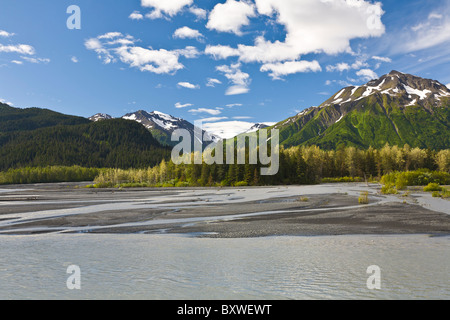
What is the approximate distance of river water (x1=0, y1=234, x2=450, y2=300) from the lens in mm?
9766

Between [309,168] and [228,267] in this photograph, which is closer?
[228,267]

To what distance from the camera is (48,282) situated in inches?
428

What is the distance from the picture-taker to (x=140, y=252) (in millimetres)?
15445

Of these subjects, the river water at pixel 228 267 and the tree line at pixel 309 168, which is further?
the tree line at pixel 309 168

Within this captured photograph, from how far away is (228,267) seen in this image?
12586 millimetres

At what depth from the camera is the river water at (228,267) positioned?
977 centimetres

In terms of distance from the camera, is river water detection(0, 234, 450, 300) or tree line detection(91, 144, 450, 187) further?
tree line detection(91, 144, 450, 187)

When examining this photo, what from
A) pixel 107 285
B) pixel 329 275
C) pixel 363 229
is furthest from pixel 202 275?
pixel 363 229

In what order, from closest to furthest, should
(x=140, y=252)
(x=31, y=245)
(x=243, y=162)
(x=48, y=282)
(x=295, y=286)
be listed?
(x=295, y=286) → (x=48, y=282) → (x=140, y=252) → (x=31, y=245) → (x=243, y=162)

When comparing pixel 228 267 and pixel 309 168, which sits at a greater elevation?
pixel 309 168

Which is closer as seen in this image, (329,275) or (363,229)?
(329,275)

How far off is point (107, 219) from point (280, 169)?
100 metres
